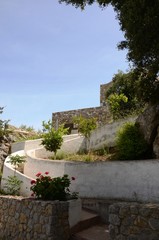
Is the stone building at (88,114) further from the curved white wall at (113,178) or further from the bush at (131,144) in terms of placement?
the curved white wall at (113,178)

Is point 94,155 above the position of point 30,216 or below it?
above

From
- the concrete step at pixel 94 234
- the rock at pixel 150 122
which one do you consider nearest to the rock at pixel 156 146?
the rock at pixel 150 122

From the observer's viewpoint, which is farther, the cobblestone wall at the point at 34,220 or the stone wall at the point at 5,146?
the stone wall at the point at 5,146

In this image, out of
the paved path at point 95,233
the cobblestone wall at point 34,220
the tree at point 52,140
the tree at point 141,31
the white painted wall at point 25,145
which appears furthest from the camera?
the white painted wall at point 25,145

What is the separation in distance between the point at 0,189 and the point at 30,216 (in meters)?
4.15

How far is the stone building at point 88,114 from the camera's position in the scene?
20.7 m

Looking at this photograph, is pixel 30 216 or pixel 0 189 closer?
pixel 30 216

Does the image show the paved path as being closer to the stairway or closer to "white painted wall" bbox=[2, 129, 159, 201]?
the stairway

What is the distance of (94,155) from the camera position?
13305 mm

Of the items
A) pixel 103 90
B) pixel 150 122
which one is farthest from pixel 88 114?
pixel 150 122

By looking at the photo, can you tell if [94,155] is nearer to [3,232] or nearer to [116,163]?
[116,163]

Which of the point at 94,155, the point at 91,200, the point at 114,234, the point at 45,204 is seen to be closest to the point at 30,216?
the point at 45,204

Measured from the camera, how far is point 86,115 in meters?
21.8

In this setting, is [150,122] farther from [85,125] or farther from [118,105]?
[118,105]
